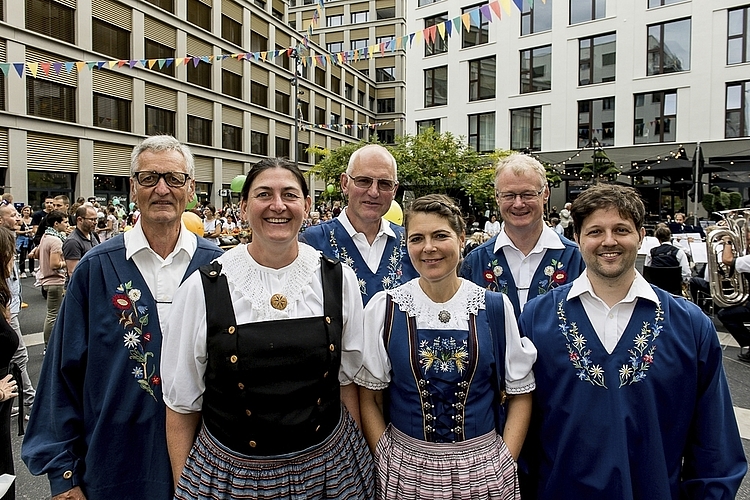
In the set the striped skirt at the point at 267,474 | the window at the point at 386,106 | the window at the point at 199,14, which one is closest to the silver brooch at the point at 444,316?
the striped skirt at the point at 267,474

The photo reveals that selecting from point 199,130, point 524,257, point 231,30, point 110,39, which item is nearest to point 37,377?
point 524,257

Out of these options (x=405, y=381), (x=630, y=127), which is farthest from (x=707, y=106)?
(x=405, y=381)

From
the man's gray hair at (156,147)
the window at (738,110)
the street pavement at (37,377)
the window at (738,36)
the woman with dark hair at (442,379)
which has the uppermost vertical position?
the window at (738,36)

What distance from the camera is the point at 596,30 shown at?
74.7 feet

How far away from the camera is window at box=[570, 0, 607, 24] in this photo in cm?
2267

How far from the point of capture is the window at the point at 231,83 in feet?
94.2

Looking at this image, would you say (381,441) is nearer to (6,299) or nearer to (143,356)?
(143,356)

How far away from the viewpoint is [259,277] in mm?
1769

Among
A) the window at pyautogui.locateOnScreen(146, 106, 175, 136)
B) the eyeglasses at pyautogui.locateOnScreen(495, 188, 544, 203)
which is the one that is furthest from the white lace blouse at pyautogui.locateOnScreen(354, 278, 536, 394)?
the window at pyautogui.locateOnScreen(146, 106, 175, 136)

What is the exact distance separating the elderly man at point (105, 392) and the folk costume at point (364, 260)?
1.11 metres

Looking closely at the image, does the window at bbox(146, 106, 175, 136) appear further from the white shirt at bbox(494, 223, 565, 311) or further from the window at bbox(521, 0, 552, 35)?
the white shirt at bbox(494, 223, 565, 311)

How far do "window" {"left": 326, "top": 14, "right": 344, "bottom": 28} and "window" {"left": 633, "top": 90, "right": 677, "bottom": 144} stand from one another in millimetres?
31442

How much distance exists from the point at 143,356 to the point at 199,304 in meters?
0.44

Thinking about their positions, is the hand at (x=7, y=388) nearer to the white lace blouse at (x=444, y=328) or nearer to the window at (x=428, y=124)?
the white lace blouse at (x=444, y=328)
